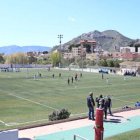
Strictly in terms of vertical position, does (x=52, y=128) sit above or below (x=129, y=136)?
above

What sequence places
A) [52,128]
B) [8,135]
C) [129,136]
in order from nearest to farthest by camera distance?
[8,135], [129,136], [52,128]

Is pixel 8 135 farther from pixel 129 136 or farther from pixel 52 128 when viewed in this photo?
pixel 129 136

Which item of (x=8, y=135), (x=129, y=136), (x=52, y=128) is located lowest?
(x=129, y=136)

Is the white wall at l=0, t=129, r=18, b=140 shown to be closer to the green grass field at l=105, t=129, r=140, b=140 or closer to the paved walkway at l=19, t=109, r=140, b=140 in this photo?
the paved walkway at l=19, t=109, r=140, b=140

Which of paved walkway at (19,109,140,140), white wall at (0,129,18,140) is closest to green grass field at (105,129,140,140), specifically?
paved walkway at (19,109,140,140)

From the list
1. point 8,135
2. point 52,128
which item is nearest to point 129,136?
point 52,128

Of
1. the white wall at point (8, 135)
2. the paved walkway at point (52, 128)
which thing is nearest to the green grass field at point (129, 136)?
the paved walkway at point (52, 128)

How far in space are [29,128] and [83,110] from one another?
48.3 ft

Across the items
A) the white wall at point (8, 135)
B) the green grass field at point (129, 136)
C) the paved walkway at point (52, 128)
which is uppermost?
the white wall at point (8, 135)

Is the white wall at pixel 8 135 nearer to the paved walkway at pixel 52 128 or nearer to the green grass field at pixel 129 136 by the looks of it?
the paved walkway at pixel 52 128

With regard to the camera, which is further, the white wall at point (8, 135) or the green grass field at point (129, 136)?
the green grass field at point (129, 136)

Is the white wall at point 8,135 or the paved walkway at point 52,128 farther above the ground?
the white wall at point 8,135

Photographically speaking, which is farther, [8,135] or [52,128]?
[52,128]

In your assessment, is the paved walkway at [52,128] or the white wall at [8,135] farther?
the paved walkway at [52,128]
